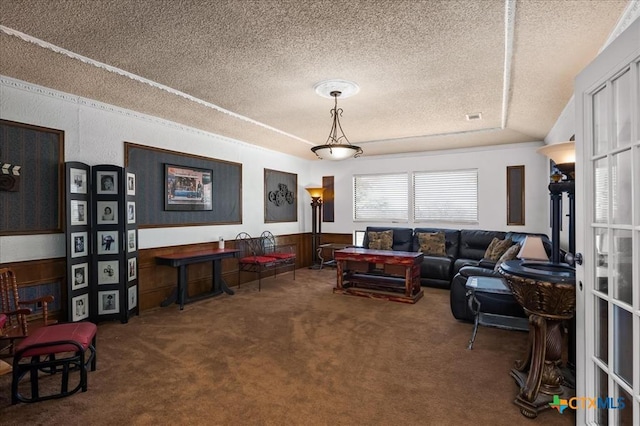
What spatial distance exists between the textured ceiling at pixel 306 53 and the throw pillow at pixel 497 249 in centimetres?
186

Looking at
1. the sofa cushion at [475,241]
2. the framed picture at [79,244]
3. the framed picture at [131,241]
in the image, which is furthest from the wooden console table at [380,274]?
the framed picture at [79,244]

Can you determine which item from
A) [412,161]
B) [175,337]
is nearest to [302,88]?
[175,337]

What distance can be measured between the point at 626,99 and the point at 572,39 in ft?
3.91

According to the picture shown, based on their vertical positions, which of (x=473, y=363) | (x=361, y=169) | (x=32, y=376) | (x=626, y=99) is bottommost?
(x=473, y=363)

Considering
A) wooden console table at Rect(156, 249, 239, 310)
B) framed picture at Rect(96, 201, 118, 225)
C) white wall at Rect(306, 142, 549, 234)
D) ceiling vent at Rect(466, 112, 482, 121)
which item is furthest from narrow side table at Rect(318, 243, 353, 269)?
framed picture at Rect(96, 201, 118, 225)

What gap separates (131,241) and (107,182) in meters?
0.73

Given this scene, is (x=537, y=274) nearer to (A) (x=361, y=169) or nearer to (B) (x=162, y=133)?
(B) (x=162, y=133)

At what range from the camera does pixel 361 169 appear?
7.65 m

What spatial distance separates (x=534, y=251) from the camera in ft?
8.74

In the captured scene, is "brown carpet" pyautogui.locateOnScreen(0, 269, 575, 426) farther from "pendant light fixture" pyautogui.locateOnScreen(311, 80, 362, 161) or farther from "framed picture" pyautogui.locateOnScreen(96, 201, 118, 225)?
"pendant light fixture" pyautogui.locateOnScreen(311, 80, 362, 161)

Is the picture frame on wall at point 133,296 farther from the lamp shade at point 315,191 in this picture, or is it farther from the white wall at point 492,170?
the white wall at point 492,170

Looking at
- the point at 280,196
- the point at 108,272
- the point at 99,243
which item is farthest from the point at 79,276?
the point at 280,196

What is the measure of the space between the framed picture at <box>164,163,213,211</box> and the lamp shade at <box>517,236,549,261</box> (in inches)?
171

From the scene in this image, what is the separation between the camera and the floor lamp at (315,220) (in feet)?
24.4
